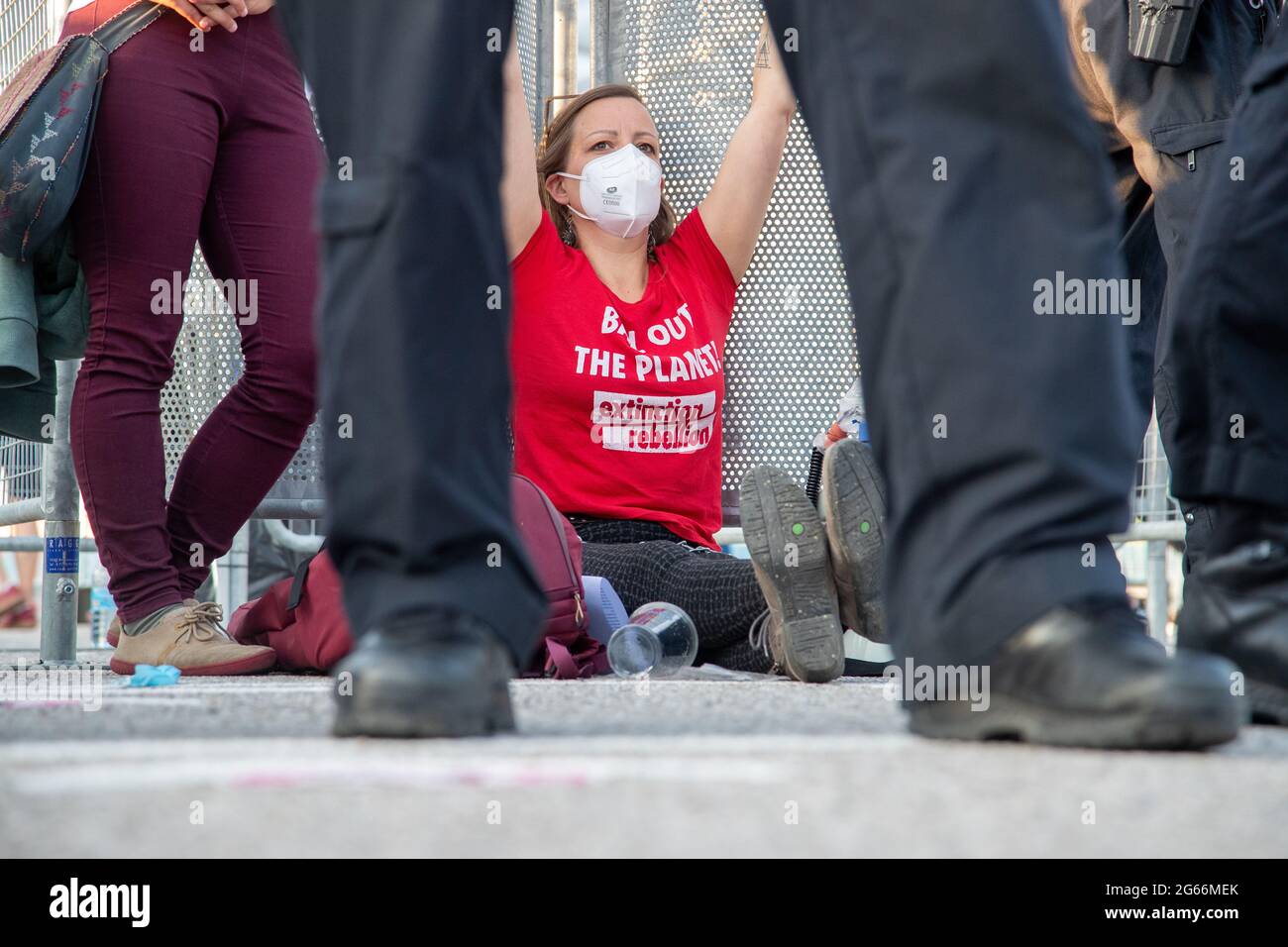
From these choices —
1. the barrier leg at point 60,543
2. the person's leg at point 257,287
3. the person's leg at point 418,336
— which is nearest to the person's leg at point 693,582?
the person's leg at point 257,287

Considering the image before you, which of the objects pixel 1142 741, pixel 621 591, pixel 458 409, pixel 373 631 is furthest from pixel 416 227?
pixel 621 591

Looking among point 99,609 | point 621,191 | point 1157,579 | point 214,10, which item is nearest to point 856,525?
point 621,191

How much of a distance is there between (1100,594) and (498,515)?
16.6 inches

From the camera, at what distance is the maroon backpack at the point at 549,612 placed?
2.20 m

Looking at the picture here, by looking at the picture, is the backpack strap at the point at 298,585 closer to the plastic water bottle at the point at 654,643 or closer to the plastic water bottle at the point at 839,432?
the plastic water bottle at the point at 654,643

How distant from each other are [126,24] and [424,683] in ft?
5.82

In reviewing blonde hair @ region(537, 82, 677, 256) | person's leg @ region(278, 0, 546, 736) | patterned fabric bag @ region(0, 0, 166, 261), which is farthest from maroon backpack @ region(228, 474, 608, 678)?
person's leg @ region(278, 0, 546, 736)

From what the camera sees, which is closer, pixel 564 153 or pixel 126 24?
pixel 126 24

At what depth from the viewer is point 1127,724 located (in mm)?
857

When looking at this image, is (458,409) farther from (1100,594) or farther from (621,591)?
(621,591)

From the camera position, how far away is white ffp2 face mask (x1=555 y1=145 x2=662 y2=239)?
3021 mm

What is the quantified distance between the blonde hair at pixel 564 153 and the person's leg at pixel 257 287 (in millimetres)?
759

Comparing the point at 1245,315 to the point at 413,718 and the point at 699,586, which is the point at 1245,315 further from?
the point at 699,586

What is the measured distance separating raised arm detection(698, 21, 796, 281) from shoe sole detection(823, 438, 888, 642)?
3.35 feet
